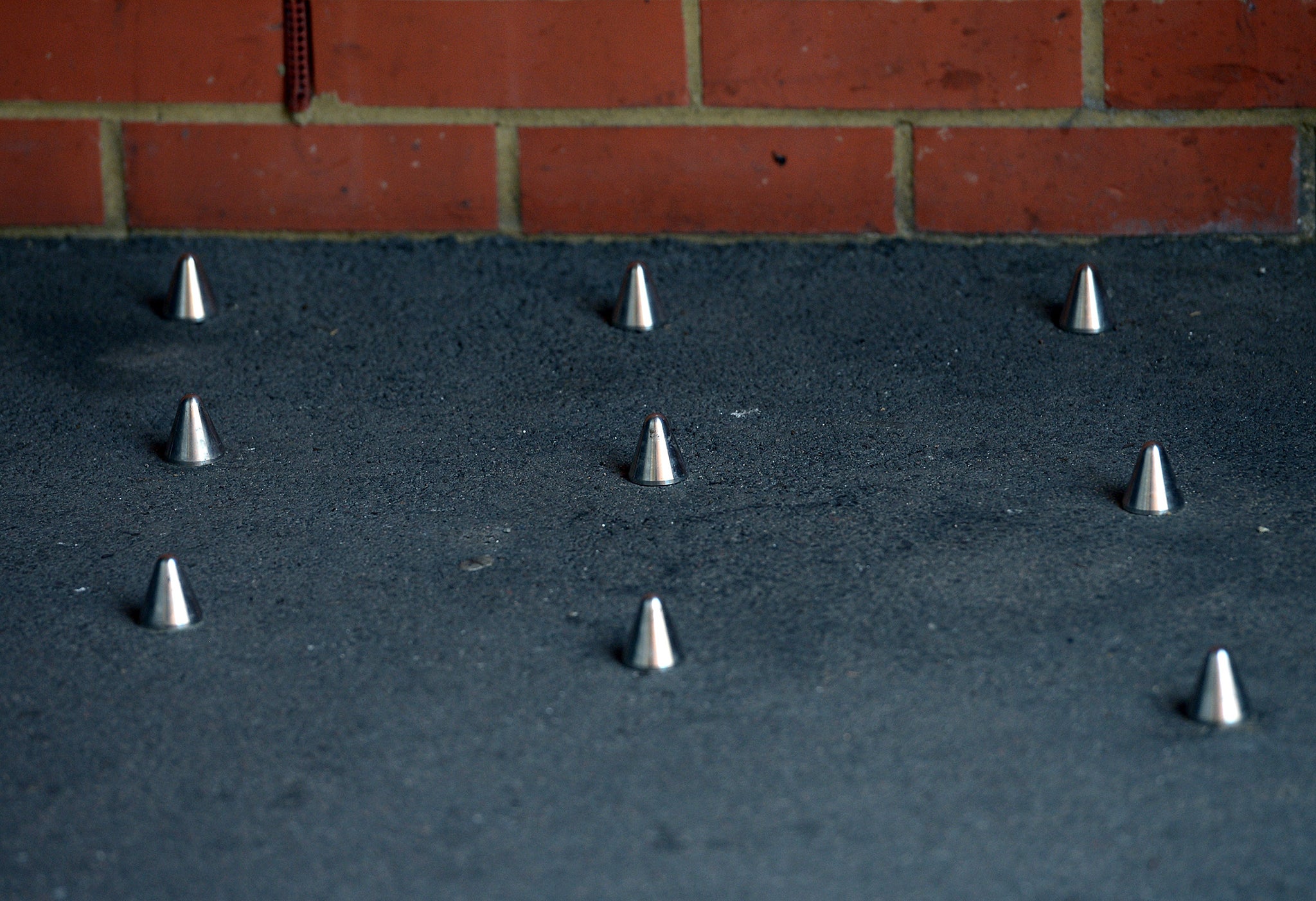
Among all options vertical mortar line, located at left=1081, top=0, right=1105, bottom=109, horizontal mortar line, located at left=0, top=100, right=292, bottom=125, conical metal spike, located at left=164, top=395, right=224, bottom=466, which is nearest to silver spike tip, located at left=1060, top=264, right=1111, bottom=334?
vertical mortar line, located at left=1081, top=0, right=1105, bottom=109

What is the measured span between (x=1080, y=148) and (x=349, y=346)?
170 cm

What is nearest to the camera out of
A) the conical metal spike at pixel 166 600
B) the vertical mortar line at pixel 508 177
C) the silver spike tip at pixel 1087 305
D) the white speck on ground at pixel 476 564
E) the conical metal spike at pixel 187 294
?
the conical metal spike at pixel 166 600

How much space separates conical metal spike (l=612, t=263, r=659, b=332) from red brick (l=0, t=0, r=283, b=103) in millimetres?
1003

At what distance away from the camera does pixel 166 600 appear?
1.87 m

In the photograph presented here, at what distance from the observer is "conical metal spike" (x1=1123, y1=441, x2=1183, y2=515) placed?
2.11 m

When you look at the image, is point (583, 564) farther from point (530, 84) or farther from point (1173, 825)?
point (530, 84)

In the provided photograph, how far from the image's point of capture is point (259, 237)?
322cm

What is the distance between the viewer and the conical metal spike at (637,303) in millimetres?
2814

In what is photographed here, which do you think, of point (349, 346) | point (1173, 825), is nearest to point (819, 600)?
point (1173, 825)

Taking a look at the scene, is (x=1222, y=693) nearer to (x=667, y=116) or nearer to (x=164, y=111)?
(x=667, y=116)

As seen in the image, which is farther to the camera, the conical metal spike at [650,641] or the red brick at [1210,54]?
the red brick at [1210,54]

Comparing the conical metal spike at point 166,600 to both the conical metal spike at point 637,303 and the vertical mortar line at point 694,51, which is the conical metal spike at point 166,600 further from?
the vertical mortar line at point 694,51

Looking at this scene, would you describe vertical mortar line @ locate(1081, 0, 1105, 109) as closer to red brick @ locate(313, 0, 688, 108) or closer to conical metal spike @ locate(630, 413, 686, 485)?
red brick @ locate(313, 0, 688, 108)

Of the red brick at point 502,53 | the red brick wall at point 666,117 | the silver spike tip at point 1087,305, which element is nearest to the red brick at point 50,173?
the red brick wall at point 666,117
